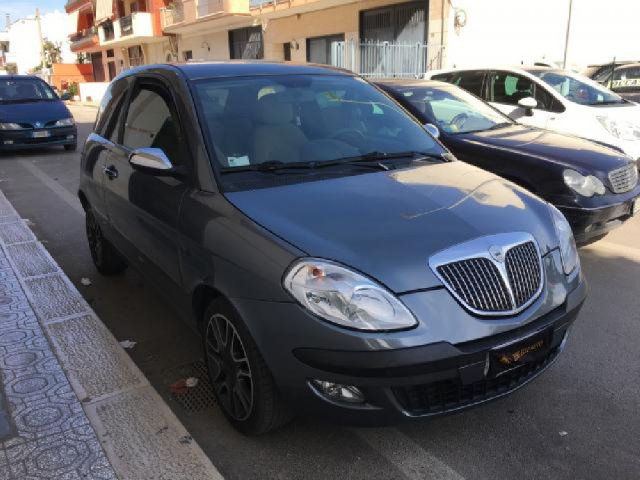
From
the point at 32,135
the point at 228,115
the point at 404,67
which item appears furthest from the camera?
the point at 404,67

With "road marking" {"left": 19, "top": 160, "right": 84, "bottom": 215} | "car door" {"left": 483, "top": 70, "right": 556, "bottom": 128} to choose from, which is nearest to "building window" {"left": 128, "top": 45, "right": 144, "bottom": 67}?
"road marking" {"left": 19, "top": 160, "right": 84, "bottom": 215}

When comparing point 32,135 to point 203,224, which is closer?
point 203,224

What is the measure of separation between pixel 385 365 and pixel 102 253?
342cm

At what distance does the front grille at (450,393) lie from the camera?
2.33 metres

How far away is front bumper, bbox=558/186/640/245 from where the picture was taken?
469cm

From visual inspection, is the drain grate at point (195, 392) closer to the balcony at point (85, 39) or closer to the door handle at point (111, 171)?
the door handle at point (111, 171)

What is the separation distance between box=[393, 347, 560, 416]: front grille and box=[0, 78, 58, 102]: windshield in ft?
42.9

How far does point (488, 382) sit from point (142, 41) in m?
38.4

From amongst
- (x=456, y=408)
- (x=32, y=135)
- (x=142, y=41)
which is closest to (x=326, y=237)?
(x=456, y=408)

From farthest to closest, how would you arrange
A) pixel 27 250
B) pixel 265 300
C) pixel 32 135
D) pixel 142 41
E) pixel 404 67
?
pixel 142 41, pixel 404 67, pixel 32 135, pixel 27 250, pixel 265 300

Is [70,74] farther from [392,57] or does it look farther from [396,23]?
[392,57]

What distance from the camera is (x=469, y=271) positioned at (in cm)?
238

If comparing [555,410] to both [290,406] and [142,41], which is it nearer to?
[290,406]

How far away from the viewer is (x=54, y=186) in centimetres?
919
